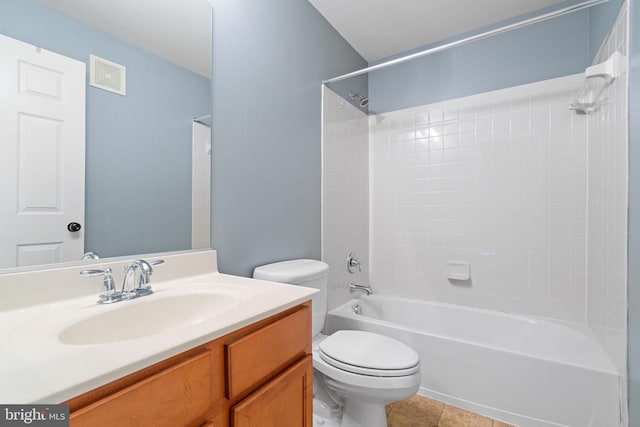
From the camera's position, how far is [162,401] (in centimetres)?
55

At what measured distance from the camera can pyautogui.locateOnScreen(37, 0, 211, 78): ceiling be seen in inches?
36.8

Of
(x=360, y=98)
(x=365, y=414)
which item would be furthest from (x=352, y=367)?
(x=360, y=98)

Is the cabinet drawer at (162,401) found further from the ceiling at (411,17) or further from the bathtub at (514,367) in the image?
the ceiling at (411,17)

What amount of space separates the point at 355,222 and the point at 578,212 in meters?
1.45

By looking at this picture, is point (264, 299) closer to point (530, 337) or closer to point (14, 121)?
point (14, 121)

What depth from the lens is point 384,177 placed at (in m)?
2.53

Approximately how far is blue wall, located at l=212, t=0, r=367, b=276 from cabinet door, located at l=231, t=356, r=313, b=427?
2.01 feet

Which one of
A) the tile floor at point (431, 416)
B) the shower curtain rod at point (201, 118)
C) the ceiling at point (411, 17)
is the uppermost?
the ceiling at point (411, 17)

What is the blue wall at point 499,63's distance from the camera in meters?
1.86

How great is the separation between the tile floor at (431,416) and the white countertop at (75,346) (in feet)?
3.86

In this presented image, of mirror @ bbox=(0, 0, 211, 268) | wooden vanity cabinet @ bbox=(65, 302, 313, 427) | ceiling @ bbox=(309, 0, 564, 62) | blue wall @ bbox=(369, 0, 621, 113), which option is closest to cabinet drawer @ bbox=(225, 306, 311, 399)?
wooden vanity cabinet @ bbox=(65, 302, 313, 427)

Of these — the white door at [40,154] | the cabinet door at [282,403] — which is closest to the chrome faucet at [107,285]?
the white door at [40,154]

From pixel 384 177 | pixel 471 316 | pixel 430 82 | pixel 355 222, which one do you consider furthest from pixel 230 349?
pixel 430 82

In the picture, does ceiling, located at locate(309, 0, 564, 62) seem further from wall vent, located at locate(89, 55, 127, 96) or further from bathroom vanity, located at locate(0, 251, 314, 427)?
bathroom vanity, located at locate(0, 251, 314, 427)
